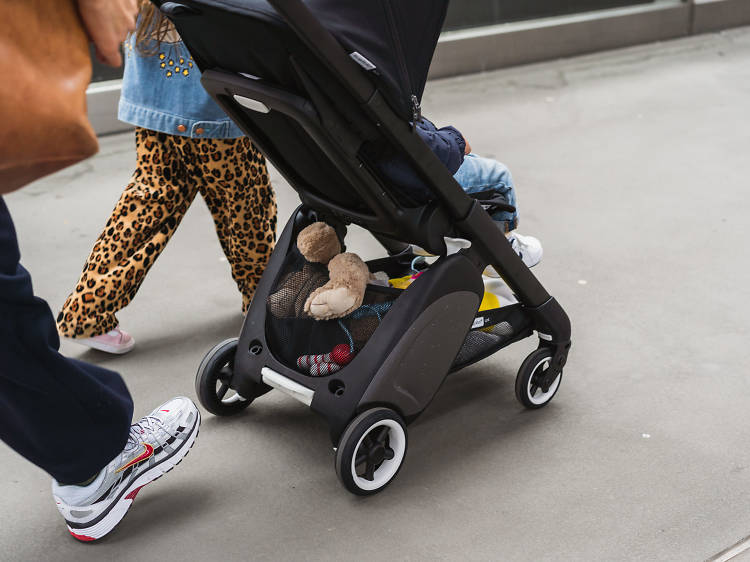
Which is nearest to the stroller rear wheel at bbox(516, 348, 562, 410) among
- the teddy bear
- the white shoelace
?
the teddy bear

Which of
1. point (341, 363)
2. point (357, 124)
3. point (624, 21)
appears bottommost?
point (624, 21)

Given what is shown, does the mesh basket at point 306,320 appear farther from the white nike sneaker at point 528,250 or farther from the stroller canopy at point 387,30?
the white nike sneaker at point 528,250

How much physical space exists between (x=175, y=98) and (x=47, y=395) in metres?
1.08

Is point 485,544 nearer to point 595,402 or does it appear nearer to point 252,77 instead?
point 595,402

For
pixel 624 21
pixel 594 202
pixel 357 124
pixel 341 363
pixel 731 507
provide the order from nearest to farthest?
pixel 357 124 → pixel 731 507 → pixel 341 363 → pixel 594 202 → pixel 624 21

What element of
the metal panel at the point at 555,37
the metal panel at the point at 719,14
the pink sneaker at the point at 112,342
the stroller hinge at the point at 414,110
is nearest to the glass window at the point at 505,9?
the metal panel at the point at 555,37

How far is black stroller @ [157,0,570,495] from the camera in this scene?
5.92 ft

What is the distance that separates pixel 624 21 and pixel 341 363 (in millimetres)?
5299

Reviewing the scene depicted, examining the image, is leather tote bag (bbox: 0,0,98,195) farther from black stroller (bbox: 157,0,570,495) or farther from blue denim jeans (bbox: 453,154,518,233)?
blue denim jeans (bbox: 453,154,518,233)

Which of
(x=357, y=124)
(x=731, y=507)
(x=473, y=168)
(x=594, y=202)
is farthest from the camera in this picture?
(x=594, y=202)

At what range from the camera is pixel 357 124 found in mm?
1880

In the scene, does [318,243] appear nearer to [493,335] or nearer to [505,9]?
[493,335]

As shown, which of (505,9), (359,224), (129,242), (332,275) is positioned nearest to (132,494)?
(332,275)

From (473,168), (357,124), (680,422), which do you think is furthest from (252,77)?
(680,422)
